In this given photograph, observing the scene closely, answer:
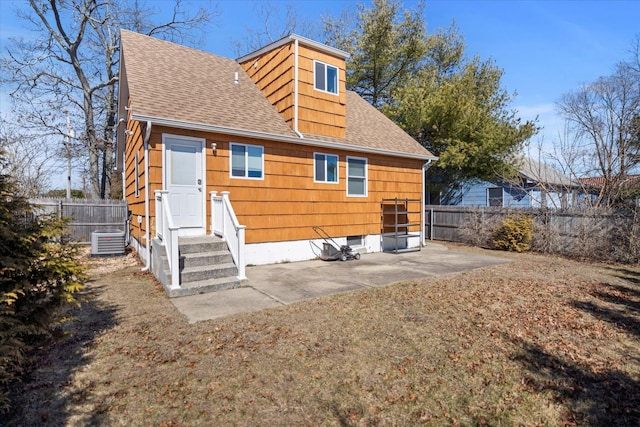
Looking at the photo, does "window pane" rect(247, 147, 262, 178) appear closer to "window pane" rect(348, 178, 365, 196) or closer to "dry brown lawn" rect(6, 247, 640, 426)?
"window pane" rect(348, 178, 365, 196)

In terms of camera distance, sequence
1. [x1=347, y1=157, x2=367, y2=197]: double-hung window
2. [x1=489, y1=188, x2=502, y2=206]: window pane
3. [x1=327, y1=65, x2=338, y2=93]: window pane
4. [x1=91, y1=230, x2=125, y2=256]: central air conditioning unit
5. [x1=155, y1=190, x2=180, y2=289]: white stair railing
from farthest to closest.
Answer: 1. [x1=489, y1=188, x2=502, y2=206]: window pane
2. [x1=347, y1=157, x2=367, y2=197]: double-hung window
3. [x1=327, y1=65, x2=338, y2=93]: window pane
4. [x1=91, y1=230, x2=125, y2=256]: central air conditioning unit
5. [x1=155, y1=190, x2=180, y2=289]: white stair railing

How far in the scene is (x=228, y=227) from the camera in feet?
22.9

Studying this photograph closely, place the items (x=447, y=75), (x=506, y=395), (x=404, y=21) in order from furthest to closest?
(x=447, y=75), (x=404, y=21), (x=506, y=395)

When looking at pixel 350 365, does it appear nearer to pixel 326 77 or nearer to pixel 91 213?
pixel 326 77

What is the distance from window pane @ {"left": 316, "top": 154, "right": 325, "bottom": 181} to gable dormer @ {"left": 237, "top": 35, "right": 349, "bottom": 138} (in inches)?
27.8

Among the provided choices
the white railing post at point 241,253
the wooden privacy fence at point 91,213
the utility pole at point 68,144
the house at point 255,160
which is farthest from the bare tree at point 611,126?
the utility pole at point 68,144

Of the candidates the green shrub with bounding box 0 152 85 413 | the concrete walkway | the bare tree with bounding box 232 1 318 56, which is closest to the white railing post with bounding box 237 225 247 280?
the concrete walkway

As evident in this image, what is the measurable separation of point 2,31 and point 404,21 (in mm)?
20887

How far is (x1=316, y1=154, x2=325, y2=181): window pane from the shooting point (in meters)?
9.79

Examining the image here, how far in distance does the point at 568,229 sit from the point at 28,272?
1323 cm

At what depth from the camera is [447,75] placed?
21094 mm

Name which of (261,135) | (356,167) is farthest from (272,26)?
(261,135)

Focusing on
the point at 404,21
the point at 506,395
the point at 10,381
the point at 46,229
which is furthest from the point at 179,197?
the point at 404,21

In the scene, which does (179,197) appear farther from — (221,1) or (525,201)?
(525,201)
